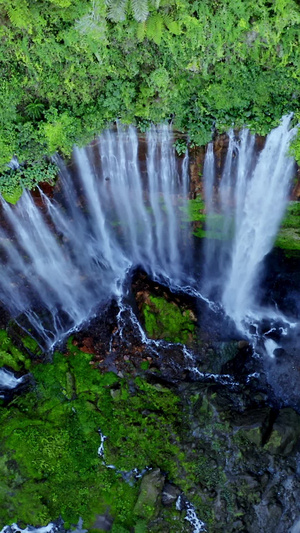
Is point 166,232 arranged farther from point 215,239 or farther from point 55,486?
point 55,486

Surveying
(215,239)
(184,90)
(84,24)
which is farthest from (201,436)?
(84,24)

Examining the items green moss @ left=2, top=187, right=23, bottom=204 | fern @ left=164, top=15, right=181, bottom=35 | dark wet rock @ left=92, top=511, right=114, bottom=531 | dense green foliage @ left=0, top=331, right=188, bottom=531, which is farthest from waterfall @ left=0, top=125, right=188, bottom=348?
dark wet rock @ left=92, top=511, right=114, bottom=531

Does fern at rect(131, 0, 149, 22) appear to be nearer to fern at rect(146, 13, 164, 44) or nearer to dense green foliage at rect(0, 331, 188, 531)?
fern at rect(146, 13, 164, 44)

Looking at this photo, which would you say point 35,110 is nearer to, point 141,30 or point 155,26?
point 141,30

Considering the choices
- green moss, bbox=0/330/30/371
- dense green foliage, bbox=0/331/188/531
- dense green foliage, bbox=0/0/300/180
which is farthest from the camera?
green moss, bbox=0/330/30/371

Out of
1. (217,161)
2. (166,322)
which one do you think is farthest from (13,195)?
(166,322)
